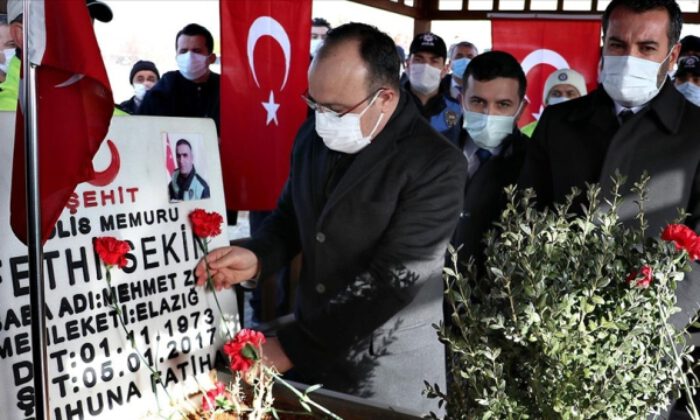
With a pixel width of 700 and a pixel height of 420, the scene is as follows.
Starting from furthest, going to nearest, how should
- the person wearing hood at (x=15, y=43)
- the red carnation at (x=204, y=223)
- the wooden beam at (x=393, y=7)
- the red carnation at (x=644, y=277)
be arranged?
the wooden beam at (x=393, y=7) < the red carnation at (x=204, y=223) < the person wearing hood at (x=15, y=43) < the red carnation at (x=644, y=277)

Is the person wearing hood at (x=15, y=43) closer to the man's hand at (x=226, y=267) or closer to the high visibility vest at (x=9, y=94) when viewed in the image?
the high visibility vest at (x=9, y=94)

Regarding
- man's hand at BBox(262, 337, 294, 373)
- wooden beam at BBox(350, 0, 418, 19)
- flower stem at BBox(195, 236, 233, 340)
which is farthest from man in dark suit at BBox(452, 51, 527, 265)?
wooden beam at BBox(350, 0, 418, 19)

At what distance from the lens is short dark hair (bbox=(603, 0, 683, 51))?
1724 millimetres

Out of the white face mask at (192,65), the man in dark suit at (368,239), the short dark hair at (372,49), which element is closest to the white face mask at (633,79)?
the man in dark suit at (368,239)

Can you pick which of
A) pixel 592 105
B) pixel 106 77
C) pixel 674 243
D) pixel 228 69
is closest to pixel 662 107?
pixel 592 105

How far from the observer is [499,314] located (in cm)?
82

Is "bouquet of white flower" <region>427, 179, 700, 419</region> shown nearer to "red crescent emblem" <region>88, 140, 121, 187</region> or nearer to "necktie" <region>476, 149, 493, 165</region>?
"red crescent emblem" <region>88, 140, 121, 187</region>

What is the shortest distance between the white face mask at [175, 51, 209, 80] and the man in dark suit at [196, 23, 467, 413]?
2.73 m

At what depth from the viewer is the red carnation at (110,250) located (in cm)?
126

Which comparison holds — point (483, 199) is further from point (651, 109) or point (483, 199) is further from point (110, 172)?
point (110, 172)

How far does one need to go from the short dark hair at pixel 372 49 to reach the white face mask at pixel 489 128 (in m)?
0.99

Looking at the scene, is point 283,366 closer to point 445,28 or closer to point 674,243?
point 674,243

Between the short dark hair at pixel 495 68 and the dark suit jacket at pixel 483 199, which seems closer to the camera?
the dark suit jacket at pixel 483 199

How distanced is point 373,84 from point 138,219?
0.64m
